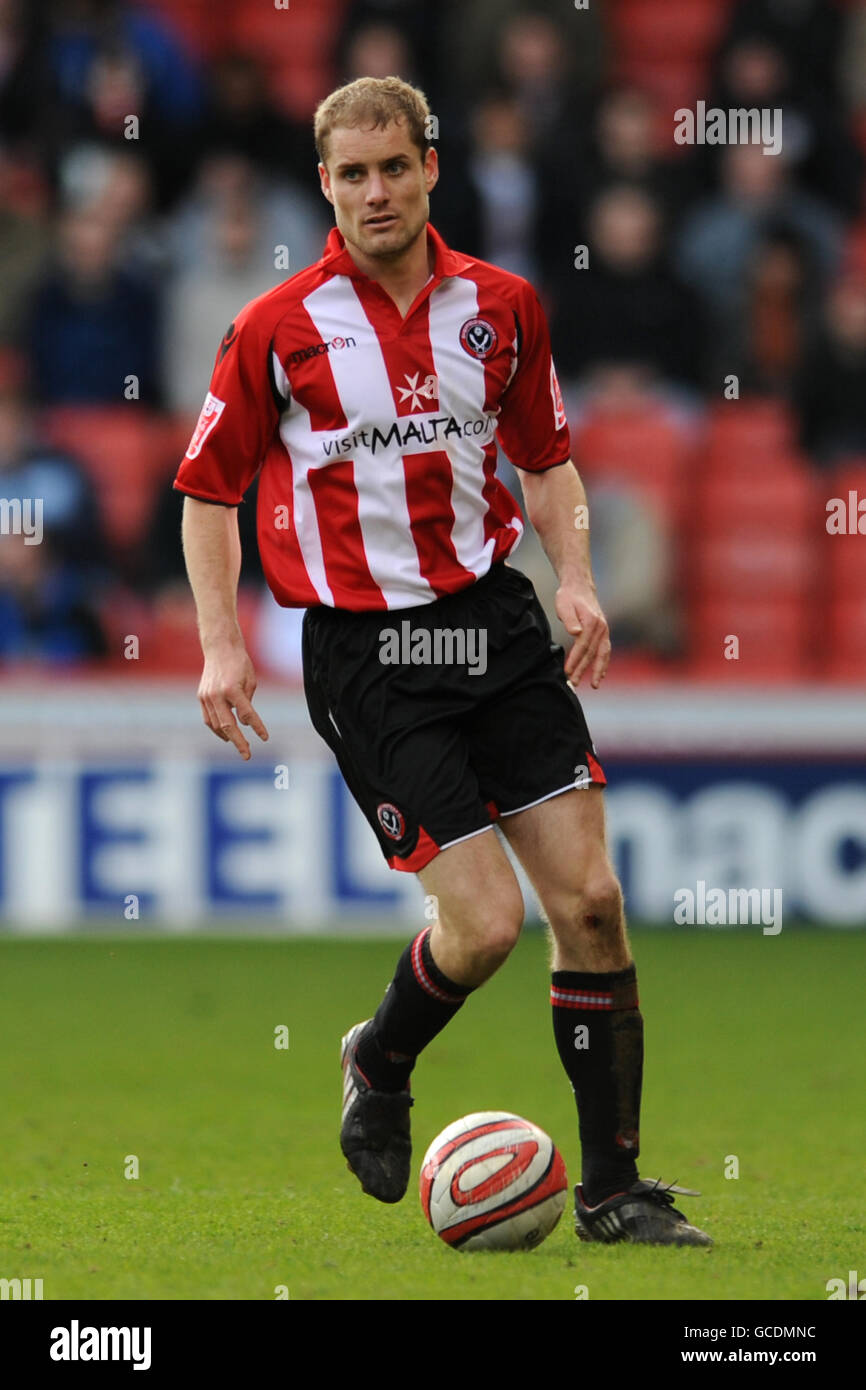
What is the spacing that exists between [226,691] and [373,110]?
1205 mm

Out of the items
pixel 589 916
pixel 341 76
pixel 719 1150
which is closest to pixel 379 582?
pixel 589 916

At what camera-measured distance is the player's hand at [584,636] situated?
4.75 metres

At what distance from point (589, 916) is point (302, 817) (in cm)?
580

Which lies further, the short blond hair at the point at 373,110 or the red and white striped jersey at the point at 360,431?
the red and white striped jersey at the point at 360,431

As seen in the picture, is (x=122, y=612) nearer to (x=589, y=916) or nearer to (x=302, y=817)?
(x=302, y=817)

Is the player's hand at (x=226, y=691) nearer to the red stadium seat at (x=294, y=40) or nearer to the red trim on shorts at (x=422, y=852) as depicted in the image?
the red trim on shorts at (x=422, y=852)

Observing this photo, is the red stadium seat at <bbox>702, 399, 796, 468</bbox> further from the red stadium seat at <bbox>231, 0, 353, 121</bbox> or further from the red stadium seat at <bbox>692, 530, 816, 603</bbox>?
the red stadium seat at <bbox>231, 0, 353, 121</bbox>

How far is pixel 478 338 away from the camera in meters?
4.83

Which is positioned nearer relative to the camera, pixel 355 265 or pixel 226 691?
pixel 226 691

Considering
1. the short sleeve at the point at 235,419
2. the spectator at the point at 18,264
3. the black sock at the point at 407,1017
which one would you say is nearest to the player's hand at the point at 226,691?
the short sleeve at the point at 235,419

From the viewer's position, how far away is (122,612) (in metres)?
11.4

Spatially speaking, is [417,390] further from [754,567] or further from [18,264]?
[18,264]

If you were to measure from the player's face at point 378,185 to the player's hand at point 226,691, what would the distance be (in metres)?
0.88

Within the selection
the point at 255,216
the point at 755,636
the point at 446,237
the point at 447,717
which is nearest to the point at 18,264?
the point at 255,216
